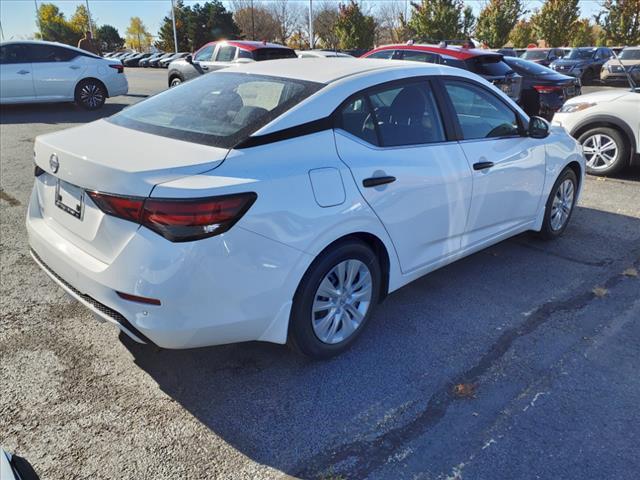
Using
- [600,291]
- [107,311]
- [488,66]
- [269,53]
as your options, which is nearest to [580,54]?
[269,53]

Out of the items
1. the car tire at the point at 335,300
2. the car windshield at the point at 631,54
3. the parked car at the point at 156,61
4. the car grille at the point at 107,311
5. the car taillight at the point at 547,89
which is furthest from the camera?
the parked car at the point at 156,61

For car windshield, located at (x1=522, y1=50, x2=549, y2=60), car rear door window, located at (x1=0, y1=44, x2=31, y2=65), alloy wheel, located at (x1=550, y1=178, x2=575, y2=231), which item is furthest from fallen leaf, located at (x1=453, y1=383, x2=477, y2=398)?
→ car windshield, located at (x1=522, y1=50, x2=549, y2=60)

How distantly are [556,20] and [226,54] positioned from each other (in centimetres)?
3108

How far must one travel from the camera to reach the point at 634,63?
20766mm

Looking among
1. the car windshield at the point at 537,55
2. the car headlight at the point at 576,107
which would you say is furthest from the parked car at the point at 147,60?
the car headlight at the point at 576,107

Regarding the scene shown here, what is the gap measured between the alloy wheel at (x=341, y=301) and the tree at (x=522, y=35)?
43.8m

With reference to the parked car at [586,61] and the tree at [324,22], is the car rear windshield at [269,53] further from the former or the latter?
the tree at [324,22]

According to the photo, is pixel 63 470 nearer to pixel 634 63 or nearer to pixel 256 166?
pixel 256 166

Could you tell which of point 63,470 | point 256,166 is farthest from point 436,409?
point 63,470

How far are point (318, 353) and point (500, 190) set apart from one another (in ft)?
6.23

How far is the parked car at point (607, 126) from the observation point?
23.0 feet

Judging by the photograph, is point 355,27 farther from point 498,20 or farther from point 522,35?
point 522,35

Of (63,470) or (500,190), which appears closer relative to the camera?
(63,470)

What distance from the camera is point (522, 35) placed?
137 ft
